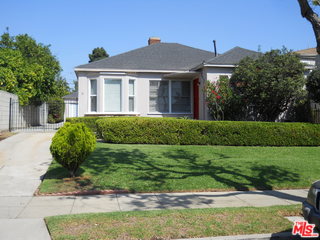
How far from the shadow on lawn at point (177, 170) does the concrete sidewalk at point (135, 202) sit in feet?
1.76

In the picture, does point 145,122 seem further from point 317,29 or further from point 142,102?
point 317,29

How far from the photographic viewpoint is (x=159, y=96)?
1909cm

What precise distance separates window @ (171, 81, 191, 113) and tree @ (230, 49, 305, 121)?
357 centimetres

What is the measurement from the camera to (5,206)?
21.4 ft

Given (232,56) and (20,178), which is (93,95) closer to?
(232,56)

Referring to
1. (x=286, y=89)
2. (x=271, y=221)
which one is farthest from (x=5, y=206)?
(x=286, y=89)

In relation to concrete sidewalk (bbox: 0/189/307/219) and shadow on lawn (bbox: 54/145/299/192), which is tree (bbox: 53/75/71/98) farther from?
concrete sidewalk (bbox: 0/189/307/219)

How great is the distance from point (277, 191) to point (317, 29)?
3.95 m

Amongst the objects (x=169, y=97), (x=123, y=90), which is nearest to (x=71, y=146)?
(x=123, y=90)

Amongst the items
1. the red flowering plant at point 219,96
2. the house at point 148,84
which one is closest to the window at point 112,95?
the house at point 148,84

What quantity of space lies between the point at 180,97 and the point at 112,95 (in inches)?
160

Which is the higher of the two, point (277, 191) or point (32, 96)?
point (32, 96)

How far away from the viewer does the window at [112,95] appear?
18219 millimetres

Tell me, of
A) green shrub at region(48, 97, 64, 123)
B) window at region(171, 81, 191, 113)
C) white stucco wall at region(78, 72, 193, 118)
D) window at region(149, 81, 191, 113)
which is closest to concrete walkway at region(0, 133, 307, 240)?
Result: white stucco wall at region(78, 72, 193, 118)
